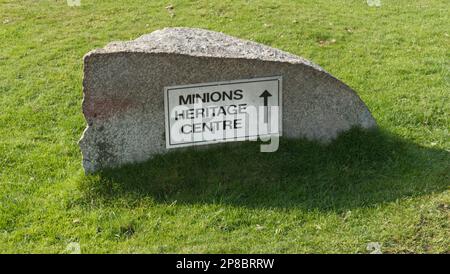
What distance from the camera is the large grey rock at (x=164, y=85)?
5.52 metres

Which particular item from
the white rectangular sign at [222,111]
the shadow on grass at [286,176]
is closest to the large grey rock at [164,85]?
the white rectangular sign at [222,111]

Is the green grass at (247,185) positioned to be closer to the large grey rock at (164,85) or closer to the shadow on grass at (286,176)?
the shadow on grass at (286,176)

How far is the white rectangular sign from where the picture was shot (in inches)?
224

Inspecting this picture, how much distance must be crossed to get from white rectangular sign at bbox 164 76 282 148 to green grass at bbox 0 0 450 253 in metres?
0.17

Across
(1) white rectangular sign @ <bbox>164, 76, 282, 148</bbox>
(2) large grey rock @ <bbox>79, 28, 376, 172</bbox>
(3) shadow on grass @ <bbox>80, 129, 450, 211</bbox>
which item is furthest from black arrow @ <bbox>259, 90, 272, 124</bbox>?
(3) shadow on grass @ <bbox>80, 129, 450, 211</bbox>

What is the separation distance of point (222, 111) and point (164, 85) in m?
0.62

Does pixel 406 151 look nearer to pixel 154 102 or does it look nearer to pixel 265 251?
pixel 265 251

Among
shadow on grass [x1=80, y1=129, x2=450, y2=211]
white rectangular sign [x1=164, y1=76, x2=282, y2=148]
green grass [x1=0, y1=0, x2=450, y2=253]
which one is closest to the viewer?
green grass [x1=0, y1=0, x2=450, y2=253]

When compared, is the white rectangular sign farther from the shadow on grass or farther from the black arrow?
the shadow on grass

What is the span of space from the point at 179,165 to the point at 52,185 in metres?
1.29

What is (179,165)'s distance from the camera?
574 cm

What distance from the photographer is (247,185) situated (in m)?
5.58

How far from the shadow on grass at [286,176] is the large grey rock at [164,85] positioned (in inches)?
6.9
